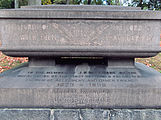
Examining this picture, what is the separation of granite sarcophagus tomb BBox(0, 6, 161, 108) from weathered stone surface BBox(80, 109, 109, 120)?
0.08 meters

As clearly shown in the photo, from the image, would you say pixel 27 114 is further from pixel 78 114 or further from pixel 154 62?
pixel 154 62

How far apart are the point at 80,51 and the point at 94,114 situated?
94cm

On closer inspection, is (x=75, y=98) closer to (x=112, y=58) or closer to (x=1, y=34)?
(x=112, y=58)

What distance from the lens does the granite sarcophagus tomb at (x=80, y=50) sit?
2.13 m

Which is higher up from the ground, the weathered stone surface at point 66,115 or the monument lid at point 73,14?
the monument lid at point 73,14

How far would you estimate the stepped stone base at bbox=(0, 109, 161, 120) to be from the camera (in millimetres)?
2070

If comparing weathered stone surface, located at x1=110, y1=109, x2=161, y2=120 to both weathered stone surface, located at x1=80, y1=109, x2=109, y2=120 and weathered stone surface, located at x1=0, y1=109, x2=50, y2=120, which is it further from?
weathered stone surface, located at x1=0, y1=109, x2=50, y2=120

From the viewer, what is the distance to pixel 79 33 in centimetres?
232

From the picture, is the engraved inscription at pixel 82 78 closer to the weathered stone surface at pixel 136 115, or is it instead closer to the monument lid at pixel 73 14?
the weathered stone surface at pixel 136 115

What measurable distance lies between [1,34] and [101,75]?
66.4 inches

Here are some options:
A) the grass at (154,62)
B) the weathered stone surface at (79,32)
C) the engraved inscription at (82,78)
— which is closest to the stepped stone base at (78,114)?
the engraved inscription at (82,78)

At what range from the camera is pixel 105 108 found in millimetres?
2137

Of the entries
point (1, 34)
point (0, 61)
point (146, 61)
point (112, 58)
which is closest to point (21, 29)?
point (1, 34)

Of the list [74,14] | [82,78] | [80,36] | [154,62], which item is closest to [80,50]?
[80,36]
